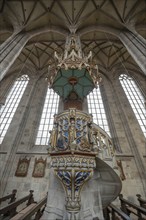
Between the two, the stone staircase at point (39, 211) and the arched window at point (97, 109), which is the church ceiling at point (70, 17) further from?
the stone staircase at point (39, 211)

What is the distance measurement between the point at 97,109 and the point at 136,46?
4.84m

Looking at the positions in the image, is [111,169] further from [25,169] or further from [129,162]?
[25,169]

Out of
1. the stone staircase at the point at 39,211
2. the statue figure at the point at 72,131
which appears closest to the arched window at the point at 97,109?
the stone staircase at the point at 39,211

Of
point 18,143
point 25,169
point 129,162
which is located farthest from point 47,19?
point 129,162

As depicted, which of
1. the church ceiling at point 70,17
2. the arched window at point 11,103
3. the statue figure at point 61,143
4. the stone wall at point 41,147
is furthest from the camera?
the church ceiling at point 70,17

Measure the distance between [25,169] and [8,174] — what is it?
83 cm

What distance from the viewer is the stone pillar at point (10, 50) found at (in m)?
6.22

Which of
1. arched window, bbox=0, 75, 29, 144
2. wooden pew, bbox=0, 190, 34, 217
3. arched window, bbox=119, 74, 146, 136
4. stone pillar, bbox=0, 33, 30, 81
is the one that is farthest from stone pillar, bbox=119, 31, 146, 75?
arched window, bbox=0, 75, 29, 144

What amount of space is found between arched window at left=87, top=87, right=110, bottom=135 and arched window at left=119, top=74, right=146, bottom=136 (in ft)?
8.15

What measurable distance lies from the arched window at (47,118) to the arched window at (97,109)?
284cm

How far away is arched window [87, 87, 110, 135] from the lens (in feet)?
28.0

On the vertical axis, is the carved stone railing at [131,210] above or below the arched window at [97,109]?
below

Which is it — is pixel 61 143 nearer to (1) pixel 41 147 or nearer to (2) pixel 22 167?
(2) pixel 22 167

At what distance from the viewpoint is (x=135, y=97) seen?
10289mm
